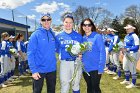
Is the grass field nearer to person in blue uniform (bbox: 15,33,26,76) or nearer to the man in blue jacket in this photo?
person in blue uniform (bbox: 15,33,26,76)

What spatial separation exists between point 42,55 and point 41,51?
8 cm

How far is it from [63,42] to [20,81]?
7.55m

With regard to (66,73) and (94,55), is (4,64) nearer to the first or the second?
(66,73)

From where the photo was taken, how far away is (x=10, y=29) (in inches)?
830

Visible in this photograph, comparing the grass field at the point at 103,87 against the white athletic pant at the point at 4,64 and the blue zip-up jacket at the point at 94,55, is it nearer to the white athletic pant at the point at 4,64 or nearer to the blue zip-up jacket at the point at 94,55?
the white athletic pant at the point at 4,64

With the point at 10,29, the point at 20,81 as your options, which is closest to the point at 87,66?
the point at 20,81

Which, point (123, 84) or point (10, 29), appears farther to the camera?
point (10, 29)

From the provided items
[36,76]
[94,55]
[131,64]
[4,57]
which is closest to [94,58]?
[94,55]

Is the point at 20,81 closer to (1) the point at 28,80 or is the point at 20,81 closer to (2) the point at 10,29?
(1) the point at 28,80

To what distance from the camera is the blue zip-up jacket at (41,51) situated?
5.61 metres

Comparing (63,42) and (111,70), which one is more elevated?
(63,42)

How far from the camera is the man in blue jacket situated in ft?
18.4

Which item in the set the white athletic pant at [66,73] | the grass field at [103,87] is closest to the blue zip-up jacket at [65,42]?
the white athletic pant at [66,73]

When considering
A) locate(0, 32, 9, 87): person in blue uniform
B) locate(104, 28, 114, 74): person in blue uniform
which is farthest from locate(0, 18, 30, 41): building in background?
locate(104, 28, 114, 74): person in blue uniform
